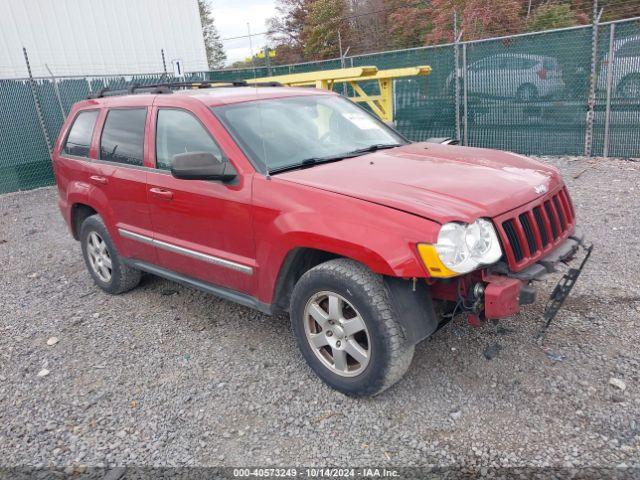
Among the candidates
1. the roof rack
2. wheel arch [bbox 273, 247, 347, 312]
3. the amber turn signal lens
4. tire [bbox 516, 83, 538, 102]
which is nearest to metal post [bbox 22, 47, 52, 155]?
the roof rack

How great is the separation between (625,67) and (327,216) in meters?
7.78

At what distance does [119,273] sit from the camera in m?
4.89

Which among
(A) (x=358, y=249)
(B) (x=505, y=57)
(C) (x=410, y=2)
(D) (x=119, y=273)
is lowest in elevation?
(D) (x=119, y=273)

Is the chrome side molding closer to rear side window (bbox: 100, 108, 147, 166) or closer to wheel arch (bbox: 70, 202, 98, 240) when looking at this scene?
rear side window (bbox: 100, 108, 147, 166)

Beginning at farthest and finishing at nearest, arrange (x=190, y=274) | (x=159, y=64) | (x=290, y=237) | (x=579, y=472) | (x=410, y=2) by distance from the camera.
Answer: (x=410, y=2)
(x=159, y=64)
(x=190, y=274)
(x=290, y=237)
(x=579, y=472)

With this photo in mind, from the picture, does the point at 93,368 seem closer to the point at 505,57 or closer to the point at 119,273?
the point at 119,273

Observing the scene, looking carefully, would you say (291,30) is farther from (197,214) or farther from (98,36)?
(197,214)

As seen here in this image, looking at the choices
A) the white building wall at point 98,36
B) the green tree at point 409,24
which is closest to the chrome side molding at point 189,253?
the white building wall at point 98,36

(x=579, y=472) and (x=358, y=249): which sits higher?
(x=358, y=249)

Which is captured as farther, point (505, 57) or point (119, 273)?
point (505, 57)

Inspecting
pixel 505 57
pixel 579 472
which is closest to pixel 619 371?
pixel 579 472

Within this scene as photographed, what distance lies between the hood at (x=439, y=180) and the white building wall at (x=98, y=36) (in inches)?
571

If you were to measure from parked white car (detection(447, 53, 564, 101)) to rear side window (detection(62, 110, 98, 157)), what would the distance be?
7.52 meters

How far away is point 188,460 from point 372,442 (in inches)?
A: 39.1
